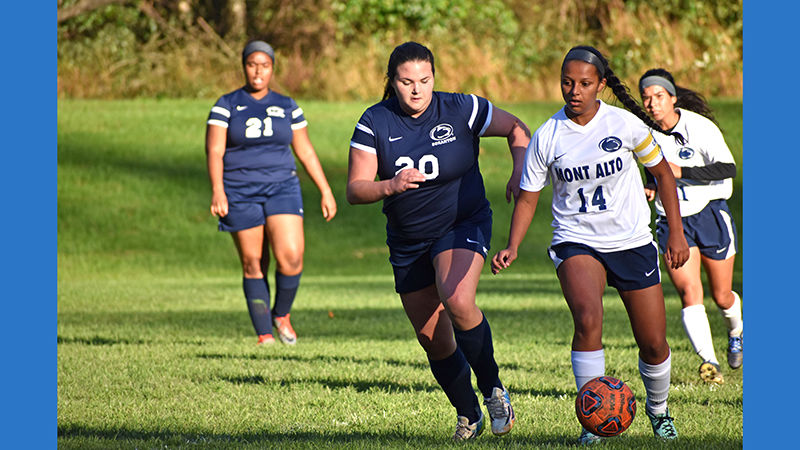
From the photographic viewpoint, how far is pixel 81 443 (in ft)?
17.1

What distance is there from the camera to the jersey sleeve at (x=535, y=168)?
5164 mm

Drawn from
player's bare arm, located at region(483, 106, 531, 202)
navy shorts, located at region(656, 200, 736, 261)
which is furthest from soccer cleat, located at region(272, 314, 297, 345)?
player's bare arm, located at region(483, 106, 531, 202)

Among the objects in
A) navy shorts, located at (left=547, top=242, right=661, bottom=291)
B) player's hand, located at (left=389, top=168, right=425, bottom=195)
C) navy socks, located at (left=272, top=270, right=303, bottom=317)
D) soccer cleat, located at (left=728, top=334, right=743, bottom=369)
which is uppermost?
player's hand, located at (left=389, top=168, right=425, bottom=195)

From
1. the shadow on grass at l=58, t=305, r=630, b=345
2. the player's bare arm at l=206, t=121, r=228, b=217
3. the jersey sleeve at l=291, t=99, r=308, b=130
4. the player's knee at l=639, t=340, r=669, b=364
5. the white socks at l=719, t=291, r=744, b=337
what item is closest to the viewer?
the player's knee at l=639, t=340, r=669, b=364

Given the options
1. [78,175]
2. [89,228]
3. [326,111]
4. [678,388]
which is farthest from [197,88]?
[678,388]

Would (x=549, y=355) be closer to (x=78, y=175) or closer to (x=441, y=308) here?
(x=441, y=308)

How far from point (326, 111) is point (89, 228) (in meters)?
7.50

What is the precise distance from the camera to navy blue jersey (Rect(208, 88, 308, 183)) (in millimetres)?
8609

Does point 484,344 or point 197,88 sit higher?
point 197,88

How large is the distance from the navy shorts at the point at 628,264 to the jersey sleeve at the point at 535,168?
0.34m

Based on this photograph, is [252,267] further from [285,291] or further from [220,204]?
[220,204]

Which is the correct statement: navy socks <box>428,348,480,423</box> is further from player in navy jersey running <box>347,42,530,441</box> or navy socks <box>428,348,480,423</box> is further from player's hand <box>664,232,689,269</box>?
player's hand <box>664,232,689,269</box>

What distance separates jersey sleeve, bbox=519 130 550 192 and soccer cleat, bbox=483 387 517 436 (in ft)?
3.36

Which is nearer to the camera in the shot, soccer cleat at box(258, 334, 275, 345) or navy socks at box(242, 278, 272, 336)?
navy socks at box(242, 278, 272, 336)
